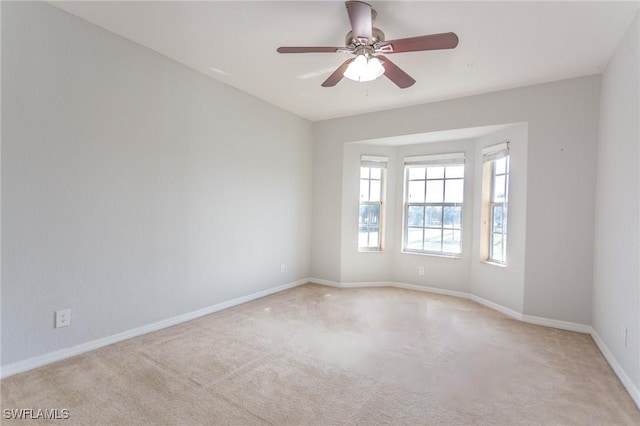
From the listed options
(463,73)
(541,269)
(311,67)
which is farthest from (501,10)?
(541,269)

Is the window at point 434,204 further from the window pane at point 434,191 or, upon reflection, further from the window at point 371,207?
the window at point 371,207

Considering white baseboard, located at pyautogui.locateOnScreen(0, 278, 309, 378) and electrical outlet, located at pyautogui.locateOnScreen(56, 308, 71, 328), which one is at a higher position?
electrical outlet, located at pyautogui.locateOnScreen(56, 308, 71, 328)

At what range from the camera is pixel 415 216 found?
4.96 meters

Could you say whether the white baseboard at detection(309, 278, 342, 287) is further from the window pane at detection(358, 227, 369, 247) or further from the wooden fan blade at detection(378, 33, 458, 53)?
the wooden fan blade at detection(378, 33, 458, 53)

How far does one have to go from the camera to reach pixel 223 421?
5.91 feet

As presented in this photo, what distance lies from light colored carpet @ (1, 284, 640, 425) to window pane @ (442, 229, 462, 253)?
1.33 metres

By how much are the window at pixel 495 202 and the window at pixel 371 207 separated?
4.87ft

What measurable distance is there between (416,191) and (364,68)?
9.29 feet

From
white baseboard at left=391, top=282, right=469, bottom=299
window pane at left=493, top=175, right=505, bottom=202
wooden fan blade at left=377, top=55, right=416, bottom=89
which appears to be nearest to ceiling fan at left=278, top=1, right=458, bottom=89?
wooden fan blade at left=377, top=55, right=416, bottom=89

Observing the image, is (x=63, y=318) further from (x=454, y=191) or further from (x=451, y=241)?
(x=454, y=191)

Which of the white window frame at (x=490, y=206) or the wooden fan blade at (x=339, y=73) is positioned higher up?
the wooden fan blade at (x=339, y=73)

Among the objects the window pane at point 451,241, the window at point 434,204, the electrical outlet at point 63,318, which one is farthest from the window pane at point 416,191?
the electrical outlet at point 63,318

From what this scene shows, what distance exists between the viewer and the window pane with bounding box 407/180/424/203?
4.92 meters

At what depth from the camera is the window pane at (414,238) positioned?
4.94 meters
